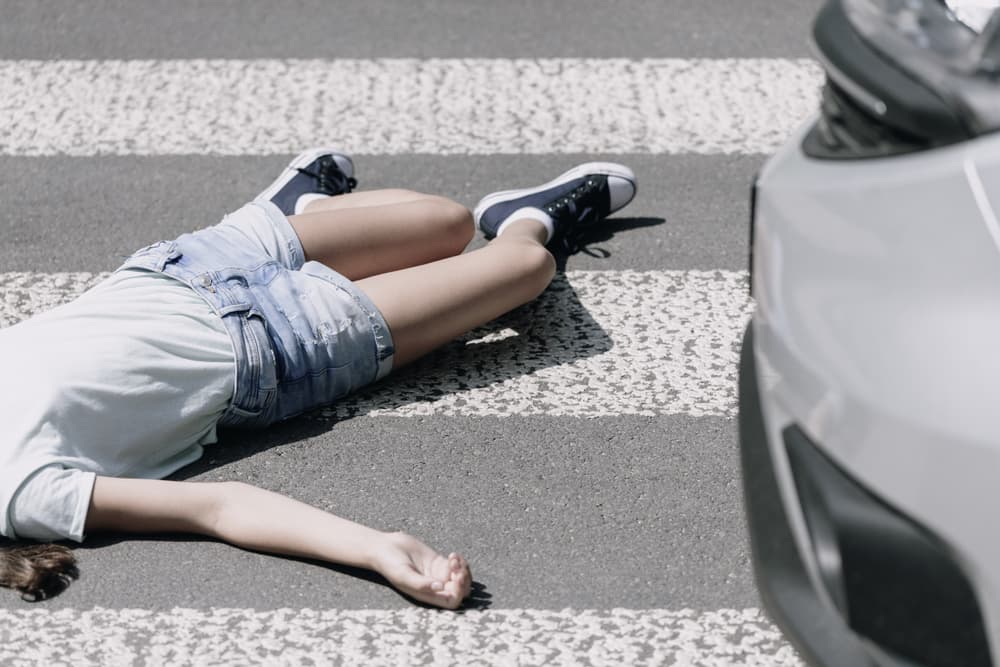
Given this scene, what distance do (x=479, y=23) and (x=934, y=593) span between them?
14.3 feet

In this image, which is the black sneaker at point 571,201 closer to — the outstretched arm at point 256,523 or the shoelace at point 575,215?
the shoelace at point 575,215

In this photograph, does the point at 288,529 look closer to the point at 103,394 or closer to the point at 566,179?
the point at 103,394

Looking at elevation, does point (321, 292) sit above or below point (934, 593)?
below

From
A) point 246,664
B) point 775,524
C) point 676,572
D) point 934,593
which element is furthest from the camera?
point 676,572

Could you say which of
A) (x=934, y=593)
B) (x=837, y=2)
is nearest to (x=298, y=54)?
(x=837, y=2)

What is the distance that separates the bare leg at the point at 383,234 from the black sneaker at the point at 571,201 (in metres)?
0.24

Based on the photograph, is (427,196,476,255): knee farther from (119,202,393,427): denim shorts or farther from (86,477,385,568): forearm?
(86,477,385,568): forearm

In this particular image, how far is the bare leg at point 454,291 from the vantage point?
3.35 metres

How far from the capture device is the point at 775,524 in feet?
Result: 6.23

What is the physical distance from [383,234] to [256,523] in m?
1.13

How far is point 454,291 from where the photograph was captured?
11.3ft

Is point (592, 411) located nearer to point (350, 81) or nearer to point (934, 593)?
point (934, 593)

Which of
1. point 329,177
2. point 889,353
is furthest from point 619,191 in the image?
point 889,353

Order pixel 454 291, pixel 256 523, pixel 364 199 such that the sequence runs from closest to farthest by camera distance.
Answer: pixel 256 523 < pixel 454 291 < pixel 364 199
